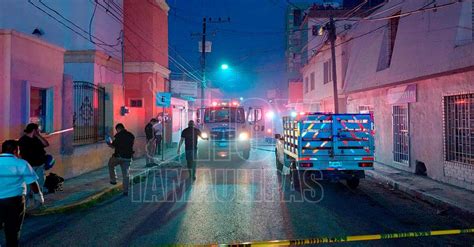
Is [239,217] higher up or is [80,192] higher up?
[80,192]

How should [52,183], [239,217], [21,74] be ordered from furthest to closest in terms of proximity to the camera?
[21,74]
[52,183]
[239,217]

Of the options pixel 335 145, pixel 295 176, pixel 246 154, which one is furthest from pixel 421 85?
pixel 246 154

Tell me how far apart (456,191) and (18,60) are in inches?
453

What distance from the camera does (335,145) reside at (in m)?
10.6

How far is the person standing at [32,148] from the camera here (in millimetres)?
8305

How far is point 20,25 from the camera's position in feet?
62.6

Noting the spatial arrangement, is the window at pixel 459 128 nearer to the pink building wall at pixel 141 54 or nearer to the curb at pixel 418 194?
the curb at pixel 418 194

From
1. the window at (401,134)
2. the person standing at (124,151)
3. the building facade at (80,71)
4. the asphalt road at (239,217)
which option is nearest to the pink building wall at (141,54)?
the building facade at (80,71)

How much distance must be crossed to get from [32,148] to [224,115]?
37.5 feet

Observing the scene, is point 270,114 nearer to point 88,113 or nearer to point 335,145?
point 88,113

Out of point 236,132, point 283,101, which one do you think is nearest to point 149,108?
point 236,132

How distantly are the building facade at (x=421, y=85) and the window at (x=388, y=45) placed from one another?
38 millimetres

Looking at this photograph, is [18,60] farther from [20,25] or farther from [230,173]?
[20,25]

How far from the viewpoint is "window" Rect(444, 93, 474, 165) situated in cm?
1071
